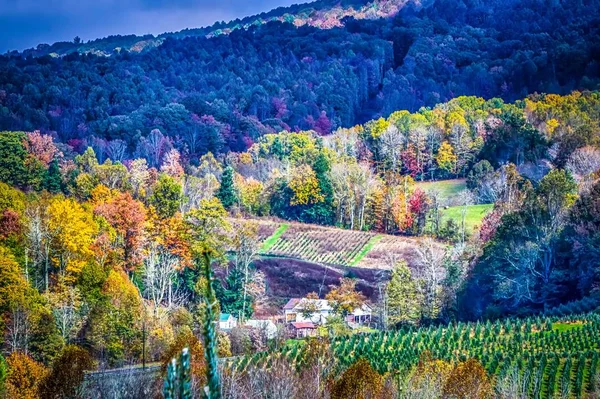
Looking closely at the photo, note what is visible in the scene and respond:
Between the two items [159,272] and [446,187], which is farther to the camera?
[446,187]

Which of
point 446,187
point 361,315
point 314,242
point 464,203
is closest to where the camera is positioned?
point 361,315

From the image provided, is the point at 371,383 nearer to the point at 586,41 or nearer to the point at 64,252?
the point at 64,252

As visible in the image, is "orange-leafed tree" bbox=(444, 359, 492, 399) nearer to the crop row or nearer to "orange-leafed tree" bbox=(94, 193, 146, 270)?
"orange-leafed tree" bbox=(94, 193, 146, 270)

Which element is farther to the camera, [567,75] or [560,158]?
[567,75]

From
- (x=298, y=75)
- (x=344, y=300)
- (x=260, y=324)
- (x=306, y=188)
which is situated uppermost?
(x=298, y=75)

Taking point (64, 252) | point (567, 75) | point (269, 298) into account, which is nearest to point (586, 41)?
point (567, 75)

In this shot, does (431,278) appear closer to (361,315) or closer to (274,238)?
(361,315)

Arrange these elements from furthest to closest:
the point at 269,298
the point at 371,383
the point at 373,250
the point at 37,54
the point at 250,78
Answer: the point at 37,54 → the point at 250,78 → the point at 373,250 → the point at 269,298 → the point at 371,383

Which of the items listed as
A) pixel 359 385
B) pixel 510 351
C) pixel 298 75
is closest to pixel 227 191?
pixel 510 351
